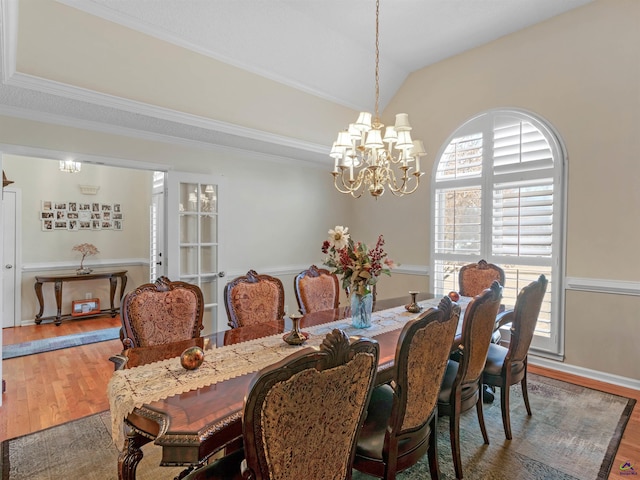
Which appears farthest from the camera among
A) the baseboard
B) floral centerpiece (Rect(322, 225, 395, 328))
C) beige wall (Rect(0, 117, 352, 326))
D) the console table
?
the console table

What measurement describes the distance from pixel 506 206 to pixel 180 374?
11.8ft

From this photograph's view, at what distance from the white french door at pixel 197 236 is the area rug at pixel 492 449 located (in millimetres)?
1639

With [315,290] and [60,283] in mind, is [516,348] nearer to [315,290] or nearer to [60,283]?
[315,290]

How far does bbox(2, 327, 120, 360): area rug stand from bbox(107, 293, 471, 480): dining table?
3.39 metres

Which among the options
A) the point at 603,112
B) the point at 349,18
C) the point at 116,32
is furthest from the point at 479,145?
the point at 116,32

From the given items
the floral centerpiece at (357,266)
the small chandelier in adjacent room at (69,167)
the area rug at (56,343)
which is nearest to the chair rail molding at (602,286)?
the floral centerpiece at (357,266)

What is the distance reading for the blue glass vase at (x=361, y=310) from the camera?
234 cm

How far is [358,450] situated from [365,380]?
0.58 meters

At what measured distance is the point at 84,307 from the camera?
5.66 meters

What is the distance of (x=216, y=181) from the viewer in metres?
4.20

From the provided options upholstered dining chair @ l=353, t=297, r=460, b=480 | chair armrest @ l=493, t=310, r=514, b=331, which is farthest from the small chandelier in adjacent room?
chair armrest @ l=493, t=310, r=514, b=331

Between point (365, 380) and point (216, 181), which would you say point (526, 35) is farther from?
point (365, 380)

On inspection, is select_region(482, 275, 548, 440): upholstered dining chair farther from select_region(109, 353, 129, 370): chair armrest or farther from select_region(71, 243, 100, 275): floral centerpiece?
select_region(71, 243, 100, 275): floral centerpiece

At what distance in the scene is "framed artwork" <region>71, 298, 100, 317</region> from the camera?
5582mm
